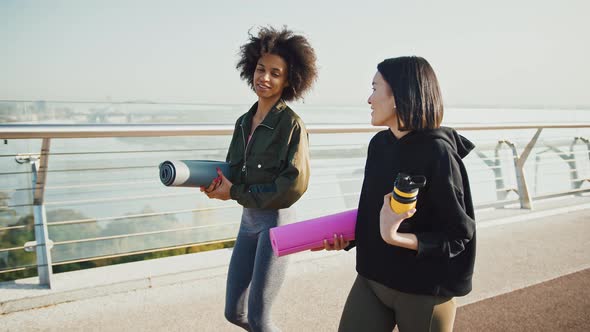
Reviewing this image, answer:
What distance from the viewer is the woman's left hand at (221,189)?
239 centimetres

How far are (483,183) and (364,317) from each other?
4.81 metres

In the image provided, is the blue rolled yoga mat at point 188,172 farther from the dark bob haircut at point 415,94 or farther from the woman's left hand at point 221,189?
the dark bob haircut at point 415,94

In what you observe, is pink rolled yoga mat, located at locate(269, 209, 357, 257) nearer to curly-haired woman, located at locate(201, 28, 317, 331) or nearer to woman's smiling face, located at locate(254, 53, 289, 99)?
curly-haired woman, located at locate(201, 28, 317, 331)

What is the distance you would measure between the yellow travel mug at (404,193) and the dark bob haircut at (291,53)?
4.12 feet

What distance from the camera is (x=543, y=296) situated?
12.4 ft

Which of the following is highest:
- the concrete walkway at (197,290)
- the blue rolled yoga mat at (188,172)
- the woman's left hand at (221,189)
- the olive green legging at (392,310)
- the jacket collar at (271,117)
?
the jacket collar at (271,117)

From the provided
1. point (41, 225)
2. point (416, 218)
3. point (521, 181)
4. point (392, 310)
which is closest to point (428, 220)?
point (416, 218)

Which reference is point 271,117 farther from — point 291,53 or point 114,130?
point 114,130

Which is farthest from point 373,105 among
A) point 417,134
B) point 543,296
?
point 543,296

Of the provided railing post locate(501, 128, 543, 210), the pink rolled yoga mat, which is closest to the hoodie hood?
the pink rolled yoga mat

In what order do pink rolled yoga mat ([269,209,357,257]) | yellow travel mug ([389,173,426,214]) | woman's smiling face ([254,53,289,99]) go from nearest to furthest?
yellow travel mug ([389,173,426,214])
pink rolled yoga mat ([269,209,357,257])
woman's smiling face ([254,53,289,99])

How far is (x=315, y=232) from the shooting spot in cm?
198

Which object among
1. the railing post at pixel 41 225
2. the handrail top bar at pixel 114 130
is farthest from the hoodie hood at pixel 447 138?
the railing post at pixel 41 225

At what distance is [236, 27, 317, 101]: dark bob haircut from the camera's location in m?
2.62
